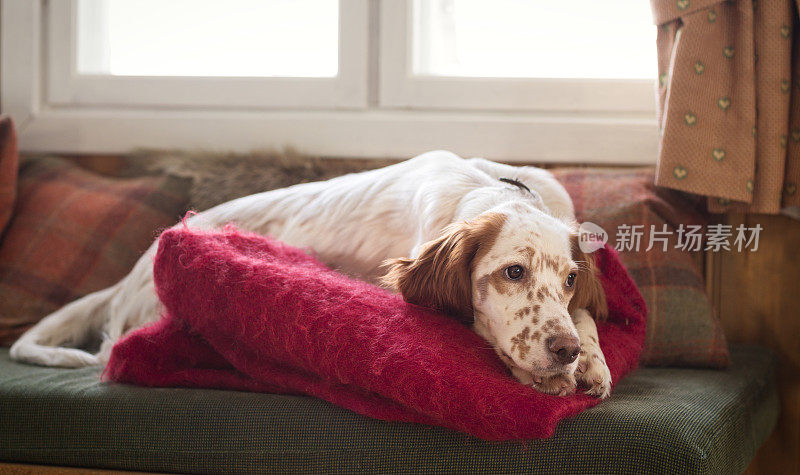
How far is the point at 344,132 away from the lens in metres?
2.05

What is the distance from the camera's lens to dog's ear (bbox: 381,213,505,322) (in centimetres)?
111

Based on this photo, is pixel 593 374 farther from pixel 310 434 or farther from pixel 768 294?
pixel 768 294

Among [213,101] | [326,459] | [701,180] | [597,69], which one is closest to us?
[326,459]

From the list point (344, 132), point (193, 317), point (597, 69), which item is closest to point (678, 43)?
point (597, 69)

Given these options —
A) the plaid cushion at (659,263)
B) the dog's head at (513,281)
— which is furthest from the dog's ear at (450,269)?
Answer: the plaid cushion at (659,263)

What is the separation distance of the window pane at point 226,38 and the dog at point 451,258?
2.03 ft

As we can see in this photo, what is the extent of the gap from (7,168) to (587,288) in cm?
159

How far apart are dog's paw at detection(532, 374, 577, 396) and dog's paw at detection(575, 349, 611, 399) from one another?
0.22 ft

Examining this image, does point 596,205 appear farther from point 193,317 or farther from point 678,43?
point 193,317

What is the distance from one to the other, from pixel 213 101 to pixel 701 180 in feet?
4.58

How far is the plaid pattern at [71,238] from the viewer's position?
181 centimetres

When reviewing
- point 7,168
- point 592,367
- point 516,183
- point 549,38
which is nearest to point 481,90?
point 549,38

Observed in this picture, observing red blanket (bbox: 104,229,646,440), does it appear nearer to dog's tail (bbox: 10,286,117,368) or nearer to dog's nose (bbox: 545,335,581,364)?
dog's nose (bbox: 545,335,581,364)

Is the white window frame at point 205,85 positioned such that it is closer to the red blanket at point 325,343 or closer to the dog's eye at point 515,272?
the red blanket at point 325,343
